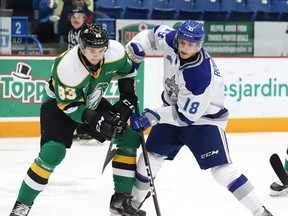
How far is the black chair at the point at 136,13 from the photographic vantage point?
837 cm

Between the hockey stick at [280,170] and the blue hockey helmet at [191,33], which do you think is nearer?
the blue hockey helmet at [191,33]

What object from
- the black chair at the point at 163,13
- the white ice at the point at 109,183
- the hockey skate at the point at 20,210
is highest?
the black chair at the point at 163,13

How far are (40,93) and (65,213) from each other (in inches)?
122

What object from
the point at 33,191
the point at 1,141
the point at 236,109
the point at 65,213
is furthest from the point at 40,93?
the point at 33,191

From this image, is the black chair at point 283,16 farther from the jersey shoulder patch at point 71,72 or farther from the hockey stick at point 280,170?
the jersey shoulder patch at point 71,72

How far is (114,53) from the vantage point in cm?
398

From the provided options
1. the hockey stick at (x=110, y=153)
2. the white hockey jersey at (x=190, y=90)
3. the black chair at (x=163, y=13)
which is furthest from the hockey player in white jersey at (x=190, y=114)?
the black chair at (x=163, y=13)

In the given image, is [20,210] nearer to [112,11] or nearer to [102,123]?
[102,123]

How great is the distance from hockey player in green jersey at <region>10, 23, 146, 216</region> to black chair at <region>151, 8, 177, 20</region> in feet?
14.0

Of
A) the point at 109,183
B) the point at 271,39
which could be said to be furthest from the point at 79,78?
the point at 271,39

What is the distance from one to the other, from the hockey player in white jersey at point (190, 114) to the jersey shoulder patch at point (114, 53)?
0.14 meters

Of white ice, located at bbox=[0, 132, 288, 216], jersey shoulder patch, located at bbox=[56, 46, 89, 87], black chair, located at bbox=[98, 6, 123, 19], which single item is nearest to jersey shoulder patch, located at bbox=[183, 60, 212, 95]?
jersey shoulder patch, located at bbox=[56, 46, 89, 87]

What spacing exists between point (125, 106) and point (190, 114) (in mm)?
363

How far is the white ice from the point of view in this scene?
4.57 meters
